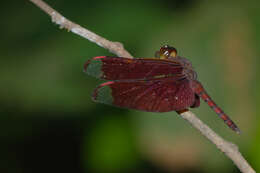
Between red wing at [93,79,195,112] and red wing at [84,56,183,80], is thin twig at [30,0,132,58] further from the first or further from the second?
red wing at [93,79,195,112]

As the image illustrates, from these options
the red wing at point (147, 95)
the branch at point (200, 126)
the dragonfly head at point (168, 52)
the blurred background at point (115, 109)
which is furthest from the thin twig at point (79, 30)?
the blurred background at point (115, 109)

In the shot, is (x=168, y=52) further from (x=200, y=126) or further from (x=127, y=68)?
(x=200, y=126)

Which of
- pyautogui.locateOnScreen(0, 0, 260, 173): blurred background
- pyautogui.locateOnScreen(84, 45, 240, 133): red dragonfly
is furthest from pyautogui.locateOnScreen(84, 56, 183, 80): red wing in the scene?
pyautogui.locateOnScreen(0, 0, 260, 173): blurred background

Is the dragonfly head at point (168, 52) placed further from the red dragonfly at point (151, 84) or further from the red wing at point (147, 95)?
the red wing at point (147, 95)

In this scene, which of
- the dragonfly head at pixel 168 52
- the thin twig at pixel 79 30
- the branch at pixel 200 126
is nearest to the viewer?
the branch at pixel 200 126

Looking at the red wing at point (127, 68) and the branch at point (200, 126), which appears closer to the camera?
the branch at point (200, 126)
